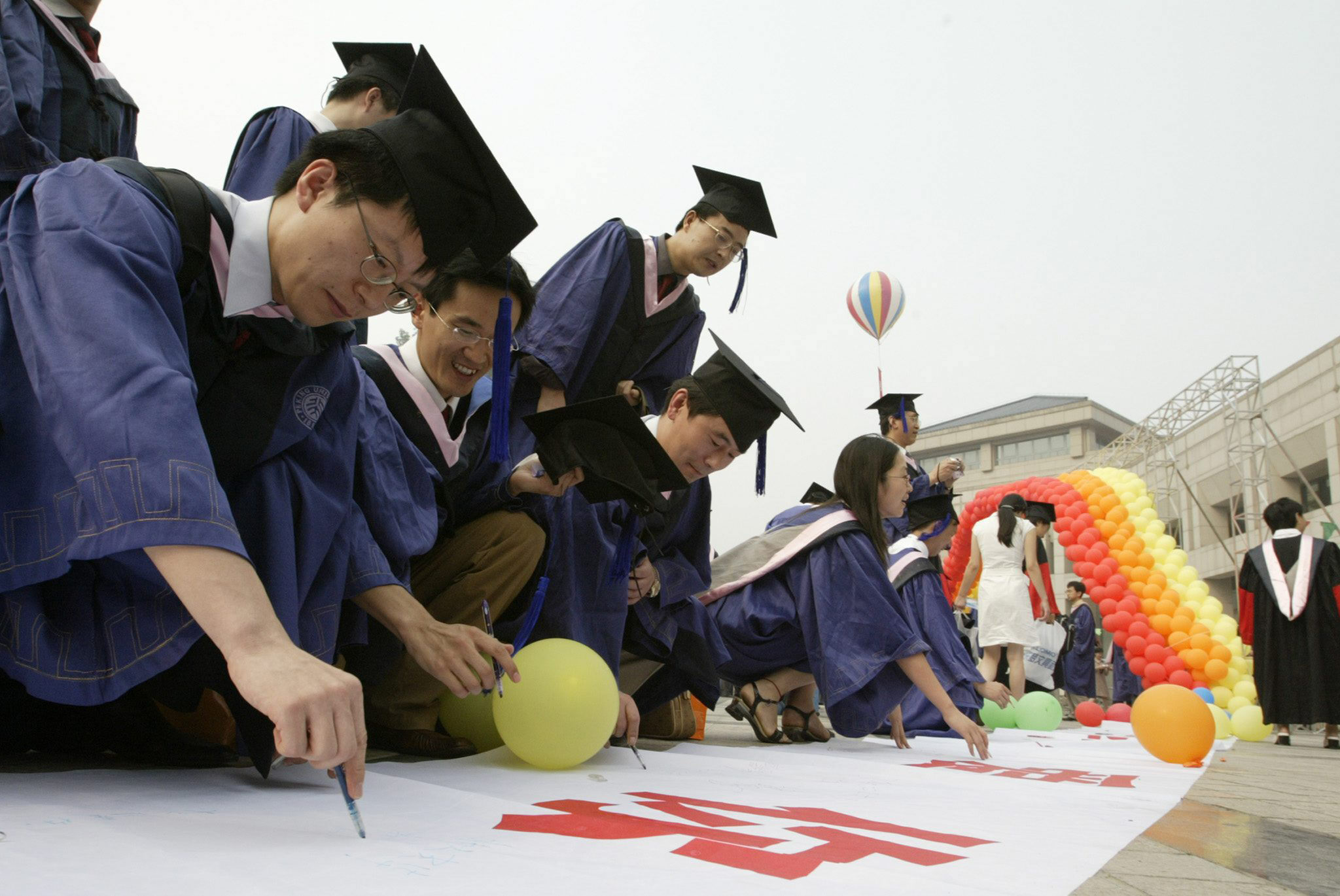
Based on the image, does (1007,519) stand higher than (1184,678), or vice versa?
(1007,519)

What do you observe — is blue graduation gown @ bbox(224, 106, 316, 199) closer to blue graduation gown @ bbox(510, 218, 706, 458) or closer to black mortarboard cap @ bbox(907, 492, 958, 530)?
blue graduation gown @ bbox(510, 218, 706, 458)

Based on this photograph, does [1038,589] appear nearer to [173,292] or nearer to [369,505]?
[369,505]

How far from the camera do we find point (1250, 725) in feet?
21.2

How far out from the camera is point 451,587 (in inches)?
95.5

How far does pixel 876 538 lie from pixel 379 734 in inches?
86.2

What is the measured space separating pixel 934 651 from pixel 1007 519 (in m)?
3.14

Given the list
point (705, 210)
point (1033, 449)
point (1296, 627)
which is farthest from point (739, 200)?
point (1033, 449)

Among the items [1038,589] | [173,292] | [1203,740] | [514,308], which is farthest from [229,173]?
[1038,589]

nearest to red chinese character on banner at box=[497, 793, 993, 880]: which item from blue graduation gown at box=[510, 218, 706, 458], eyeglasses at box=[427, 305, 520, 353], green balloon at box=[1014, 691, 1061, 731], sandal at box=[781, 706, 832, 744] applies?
eyeglasses at box=[427, 305, 520, 353]

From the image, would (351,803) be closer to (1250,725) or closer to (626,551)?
(626,551)

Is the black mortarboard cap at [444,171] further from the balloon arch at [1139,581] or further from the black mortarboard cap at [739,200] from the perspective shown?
the balloon arch at [1139,581]

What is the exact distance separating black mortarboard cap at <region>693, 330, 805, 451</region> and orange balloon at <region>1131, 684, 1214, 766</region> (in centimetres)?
173

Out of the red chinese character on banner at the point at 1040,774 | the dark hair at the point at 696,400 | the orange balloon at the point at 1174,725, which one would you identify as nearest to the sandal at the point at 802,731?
the red chinese character on banner at the point at 1040,774

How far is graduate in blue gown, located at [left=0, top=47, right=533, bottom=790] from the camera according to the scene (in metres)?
1.12
